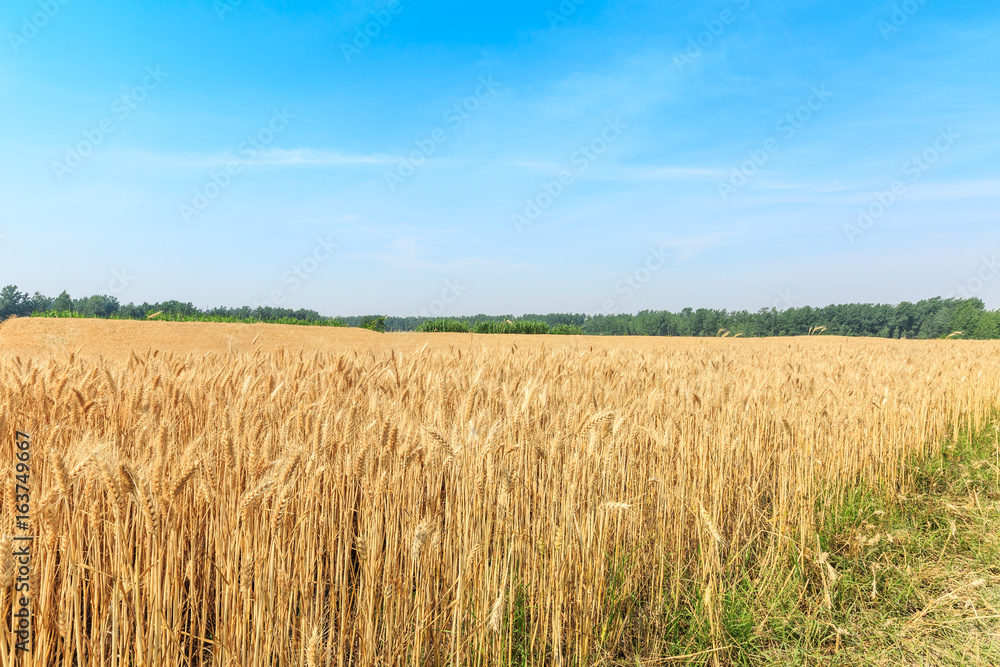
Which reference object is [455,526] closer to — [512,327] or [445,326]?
[445,326]

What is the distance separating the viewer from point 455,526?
6.58 feet

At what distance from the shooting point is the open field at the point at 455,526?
151 cm

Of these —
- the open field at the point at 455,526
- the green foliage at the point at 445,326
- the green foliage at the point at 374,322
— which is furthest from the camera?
the green foliage at the point at 445,326

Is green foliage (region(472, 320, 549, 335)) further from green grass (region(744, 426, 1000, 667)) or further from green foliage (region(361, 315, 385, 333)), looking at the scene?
green grass (region(744, 426, 1000, 667))

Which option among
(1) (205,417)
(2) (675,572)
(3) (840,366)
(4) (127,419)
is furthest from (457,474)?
(3) (840,366)

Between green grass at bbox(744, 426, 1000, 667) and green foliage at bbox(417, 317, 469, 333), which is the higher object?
green foliage at bbox(417, 317, 469, 333)

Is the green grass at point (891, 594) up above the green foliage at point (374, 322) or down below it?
below

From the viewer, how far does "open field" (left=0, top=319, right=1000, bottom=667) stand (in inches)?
59.3

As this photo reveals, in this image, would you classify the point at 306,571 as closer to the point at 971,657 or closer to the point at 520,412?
the point at 520,412

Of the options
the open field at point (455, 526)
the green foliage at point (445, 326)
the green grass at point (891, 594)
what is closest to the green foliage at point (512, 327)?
the green foliage at point (445, 326)

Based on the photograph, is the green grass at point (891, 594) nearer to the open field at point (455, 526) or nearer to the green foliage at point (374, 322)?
the open field at point (455, 526)

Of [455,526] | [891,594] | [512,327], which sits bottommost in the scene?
[891,594]

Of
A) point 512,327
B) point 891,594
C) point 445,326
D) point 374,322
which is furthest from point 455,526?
point 512,327

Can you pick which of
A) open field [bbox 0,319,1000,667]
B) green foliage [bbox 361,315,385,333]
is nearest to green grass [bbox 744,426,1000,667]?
open field [bbox 0,319,1000,667]
